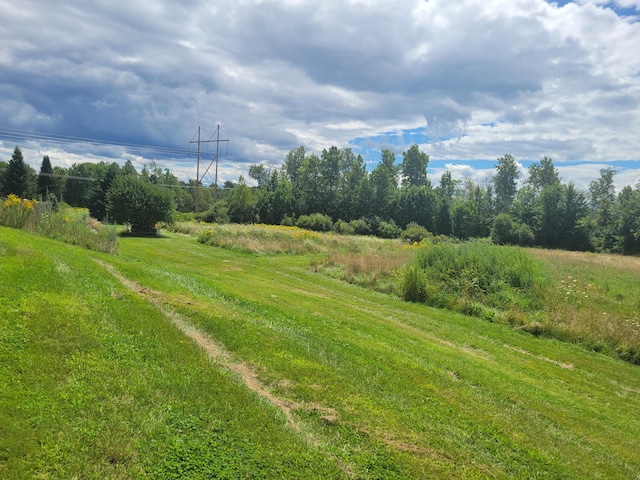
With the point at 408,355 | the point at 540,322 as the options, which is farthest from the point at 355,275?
the point at 408,355

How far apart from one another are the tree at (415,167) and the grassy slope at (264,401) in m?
82.1

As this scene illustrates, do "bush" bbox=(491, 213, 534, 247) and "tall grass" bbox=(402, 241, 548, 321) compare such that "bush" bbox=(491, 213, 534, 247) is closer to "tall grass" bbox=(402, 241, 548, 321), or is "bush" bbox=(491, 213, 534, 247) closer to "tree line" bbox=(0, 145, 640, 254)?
"tree line" bbox=(0, 145, 640, 254)

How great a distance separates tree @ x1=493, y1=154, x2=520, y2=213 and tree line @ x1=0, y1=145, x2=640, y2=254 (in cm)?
20

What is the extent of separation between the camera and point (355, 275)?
17.7m

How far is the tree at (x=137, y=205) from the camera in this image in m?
33.5

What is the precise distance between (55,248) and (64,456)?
28.8 ft

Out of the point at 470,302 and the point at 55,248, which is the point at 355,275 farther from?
the point at 55,248

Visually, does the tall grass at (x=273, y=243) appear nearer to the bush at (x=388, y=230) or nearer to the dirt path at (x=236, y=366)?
the dirt path at (x=236, y=366)

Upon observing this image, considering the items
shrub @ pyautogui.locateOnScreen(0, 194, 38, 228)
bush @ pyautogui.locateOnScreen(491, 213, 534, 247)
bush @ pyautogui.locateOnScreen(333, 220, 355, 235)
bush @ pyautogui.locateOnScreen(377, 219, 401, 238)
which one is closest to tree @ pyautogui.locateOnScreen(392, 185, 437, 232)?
bush @ pyautogui.locateOnScreen(377, 219, 401, 238)

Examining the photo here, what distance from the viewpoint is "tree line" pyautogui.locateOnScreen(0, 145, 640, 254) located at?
199ft

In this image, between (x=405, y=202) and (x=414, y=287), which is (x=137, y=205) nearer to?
(x=414, y=287)

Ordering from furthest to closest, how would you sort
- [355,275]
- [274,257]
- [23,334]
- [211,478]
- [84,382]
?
[274,257]
[355,275]
[23,334]
[84,382]
[211,478]

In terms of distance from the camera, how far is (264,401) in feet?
14.1

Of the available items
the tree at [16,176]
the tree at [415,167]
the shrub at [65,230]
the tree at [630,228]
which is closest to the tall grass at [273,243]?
the shrub at [65,230]
